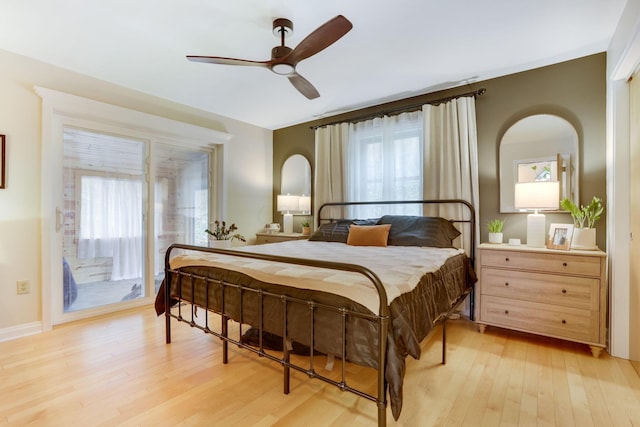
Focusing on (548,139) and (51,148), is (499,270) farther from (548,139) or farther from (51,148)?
(51,148)

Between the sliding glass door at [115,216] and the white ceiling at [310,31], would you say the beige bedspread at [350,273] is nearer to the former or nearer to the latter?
the sliding glass door at [115,216]

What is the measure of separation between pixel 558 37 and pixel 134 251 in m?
4.58

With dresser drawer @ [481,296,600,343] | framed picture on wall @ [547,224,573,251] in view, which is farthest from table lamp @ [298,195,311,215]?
framed picture on wall @ [547,224,573,251]

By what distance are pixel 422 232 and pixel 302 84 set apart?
5.94 feet

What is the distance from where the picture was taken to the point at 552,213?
2.83m

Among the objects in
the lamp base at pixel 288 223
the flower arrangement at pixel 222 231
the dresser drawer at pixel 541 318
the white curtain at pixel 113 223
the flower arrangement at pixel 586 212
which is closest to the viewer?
the dresser drawer at pixel 541 318

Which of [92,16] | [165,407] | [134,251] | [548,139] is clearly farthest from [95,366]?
[548,139]

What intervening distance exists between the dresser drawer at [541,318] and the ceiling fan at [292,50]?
2451 millimetres

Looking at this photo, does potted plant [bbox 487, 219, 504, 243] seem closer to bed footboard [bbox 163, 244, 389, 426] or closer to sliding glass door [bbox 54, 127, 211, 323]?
bed footboard [bbox 163, 244, 389, 426]

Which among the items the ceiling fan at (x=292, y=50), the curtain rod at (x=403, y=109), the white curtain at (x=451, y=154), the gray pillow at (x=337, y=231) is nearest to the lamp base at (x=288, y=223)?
the gray pillow at (x=337, y=231)

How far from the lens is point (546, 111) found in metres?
2.85

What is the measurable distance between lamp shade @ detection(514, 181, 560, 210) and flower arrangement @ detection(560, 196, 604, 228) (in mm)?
108

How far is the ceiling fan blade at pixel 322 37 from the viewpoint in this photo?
5.70 feet

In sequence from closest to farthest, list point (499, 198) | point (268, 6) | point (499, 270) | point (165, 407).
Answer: point (165, 407) < point (268, 6) < point (499, 270) < point (499, 198)
